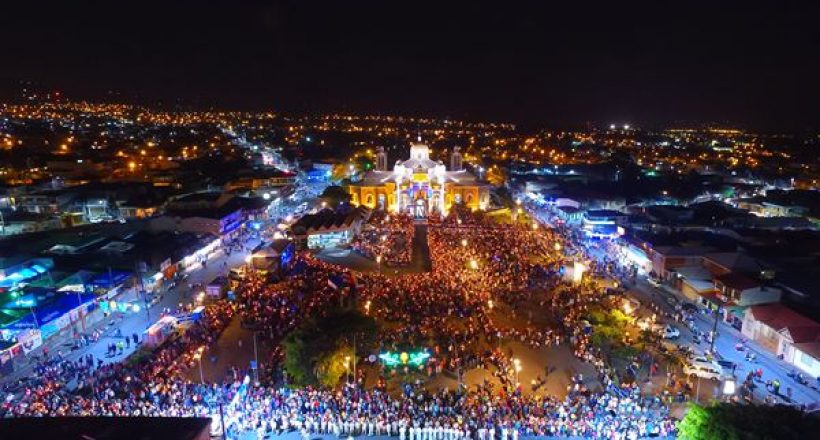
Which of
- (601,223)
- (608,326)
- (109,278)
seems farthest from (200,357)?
(601,223)

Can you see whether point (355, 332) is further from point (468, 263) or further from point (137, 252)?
point (137, 252)

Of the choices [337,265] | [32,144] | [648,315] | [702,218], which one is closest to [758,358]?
[648,315]

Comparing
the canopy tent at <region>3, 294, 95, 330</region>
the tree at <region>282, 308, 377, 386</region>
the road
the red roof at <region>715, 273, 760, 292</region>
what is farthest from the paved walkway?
the red roof at <region>715, 273, 760, 292</region>

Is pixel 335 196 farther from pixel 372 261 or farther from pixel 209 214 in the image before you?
pixel 372 261

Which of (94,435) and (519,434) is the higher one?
(94,435)


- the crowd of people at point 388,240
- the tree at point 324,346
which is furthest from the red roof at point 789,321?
the crowd of people at point 388,240

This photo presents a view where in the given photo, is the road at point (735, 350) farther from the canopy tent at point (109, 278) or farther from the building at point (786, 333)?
the canopy tent at point (109, 278)
